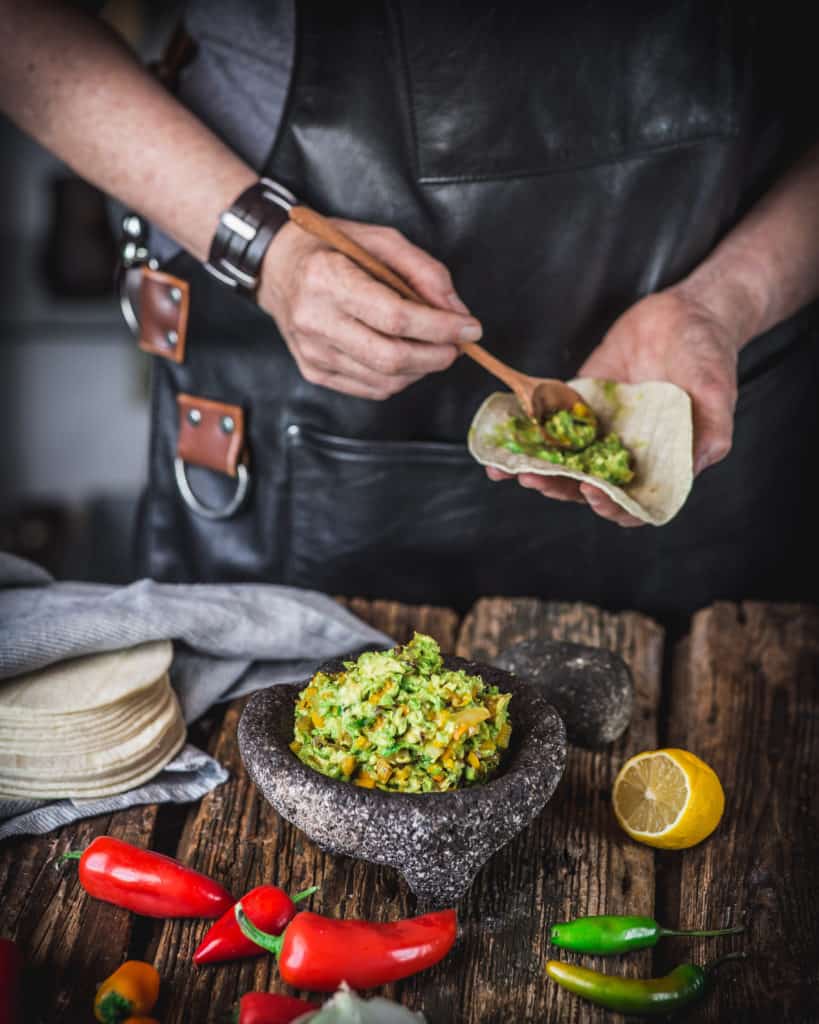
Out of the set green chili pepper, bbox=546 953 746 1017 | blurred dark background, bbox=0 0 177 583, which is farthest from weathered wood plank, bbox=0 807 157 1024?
blurred dark background, bbox=0 0 177 583

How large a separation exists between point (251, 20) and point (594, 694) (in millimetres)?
1331

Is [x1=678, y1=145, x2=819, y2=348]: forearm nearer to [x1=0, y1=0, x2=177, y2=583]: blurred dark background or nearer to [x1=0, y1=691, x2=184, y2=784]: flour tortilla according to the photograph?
[x1=0, y1=691, x2=184, y2=784]: flour tortilla

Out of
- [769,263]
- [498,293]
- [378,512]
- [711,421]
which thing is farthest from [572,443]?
[769,263]

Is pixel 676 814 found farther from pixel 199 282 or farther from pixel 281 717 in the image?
pixel 199 282

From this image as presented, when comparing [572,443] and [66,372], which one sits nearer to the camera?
[572,443]

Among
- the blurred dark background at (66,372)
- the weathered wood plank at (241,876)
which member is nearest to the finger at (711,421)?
the weathered wood plank at (241,876)

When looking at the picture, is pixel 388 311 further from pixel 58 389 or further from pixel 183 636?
pixel 58 389

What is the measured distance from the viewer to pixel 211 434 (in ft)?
6.95

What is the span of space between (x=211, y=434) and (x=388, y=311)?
62cm

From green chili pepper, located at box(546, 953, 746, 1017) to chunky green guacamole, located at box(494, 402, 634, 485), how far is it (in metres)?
0.81

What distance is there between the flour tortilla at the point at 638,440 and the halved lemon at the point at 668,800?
39 centimetres

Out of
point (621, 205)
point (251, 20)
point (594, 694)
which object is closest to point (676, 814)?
point (594, 694)

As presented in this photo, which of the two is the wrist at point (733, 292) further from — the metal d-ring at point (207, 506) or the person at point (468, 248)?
the metal d-ring at point (207, 506)

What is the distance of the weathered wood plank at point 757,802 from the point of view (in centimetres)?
122
